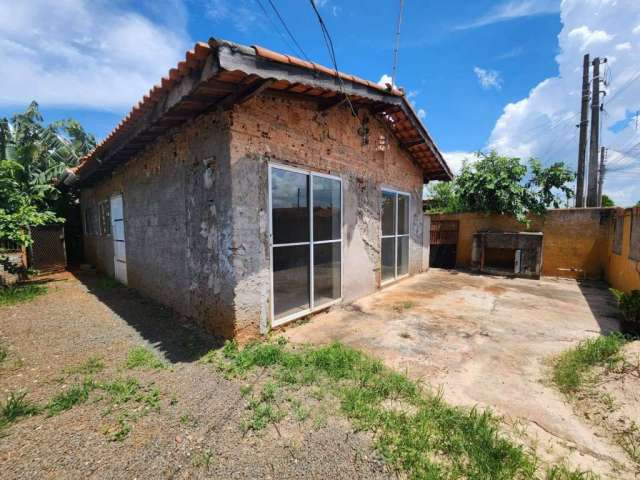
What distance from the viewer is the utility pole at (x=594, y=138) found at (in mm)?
9781

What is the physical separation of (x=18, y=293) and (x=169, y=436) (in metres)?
7.22

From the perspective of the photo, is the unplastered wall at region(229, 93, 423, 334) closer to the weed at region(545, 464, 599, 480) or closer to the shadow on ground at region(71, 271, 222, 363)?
the shadow on ground at region(71, 271, 222, 363)

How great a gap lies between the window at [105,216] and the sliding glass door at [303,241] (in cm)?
649

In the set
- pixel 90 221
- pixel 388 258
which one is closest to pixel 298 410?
pixel 388 258

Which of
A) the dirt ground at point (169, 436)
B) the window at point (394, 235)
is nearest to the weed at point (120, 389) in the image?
the dirt ground at point (169, 436)

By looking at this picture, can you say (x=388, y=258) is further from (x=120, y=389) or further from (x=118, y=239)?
(x=118, y=239)

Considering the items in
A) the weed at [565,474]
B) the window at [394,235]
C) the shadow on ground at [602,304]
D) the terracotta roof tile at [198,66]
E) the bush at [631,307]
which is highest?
the terracotta roof tile at [198,66]

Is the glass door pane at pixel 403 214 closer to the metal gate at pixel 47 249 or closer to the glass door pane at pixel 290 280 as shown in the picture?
the glass door pane at pixel 290 280

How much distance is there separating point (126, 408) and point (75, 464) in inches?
23.5

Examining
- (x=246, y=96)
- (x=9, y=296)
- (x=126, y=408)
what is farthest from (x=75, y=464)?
(x=9, y=296)

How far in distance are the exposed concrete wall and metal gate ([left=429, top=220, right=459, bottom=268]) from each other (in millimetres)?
1417

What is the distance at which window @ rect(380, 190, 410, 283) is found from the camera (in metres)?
6.82

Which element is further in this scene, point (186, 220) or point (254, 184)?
point (186, 220)

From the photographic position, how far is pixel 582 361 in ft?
10.4
